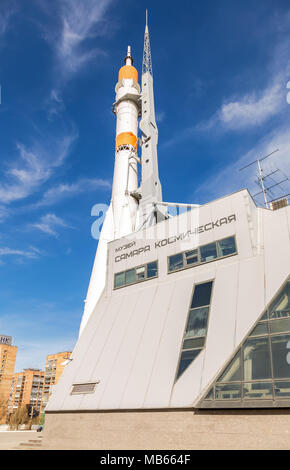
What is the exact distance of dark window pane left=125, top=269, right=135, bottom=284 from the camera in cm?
2098

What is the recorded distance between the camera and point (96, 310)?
21578mm

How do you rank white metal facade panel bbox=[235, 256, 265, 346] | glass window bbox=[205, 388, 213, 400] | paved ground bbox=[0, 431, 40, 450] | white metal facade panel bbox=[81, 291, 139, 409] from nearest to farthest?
glass window bbox=[205, 388, 213, 400] < white metal facade panel bbox=[235, 256, 265, 346] < white metal facade panel bbox=[81, 291, 139, 409] < paved ground bbox=[0, 431, 40, 450]

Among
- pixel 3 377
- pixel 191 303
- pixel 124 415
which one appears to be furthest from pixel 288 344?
pixel 3 377

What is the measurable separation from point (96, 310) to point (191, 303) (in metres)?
8.14

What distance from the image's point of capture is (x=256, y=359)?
1173 cm

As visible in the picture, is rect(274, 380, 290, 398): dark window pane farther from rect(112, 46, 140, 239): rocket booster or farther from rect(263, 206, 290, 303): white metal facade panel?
rect(112, 46, 140, 239): rocket booster

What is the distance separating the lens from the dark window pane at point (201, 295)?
1569 cm

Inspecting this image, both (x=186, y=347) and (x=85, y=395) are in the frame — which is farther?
(x=85, y=395)

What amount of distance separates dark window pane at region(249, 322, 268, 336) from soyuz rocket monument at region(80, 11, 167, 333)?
15.8 m

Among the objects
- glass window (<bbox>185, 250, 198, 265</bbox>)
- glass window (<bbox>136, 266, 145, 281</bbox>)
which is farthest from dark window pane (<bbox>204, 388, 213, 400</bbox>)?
glass window (<bbox>136, 266, 145, 281</bbox>)

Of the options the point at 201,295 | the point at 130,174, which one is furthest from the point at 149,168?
the point at 201,295

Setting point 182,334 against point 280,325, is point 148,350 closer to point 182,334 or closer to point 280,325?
point 182,334
